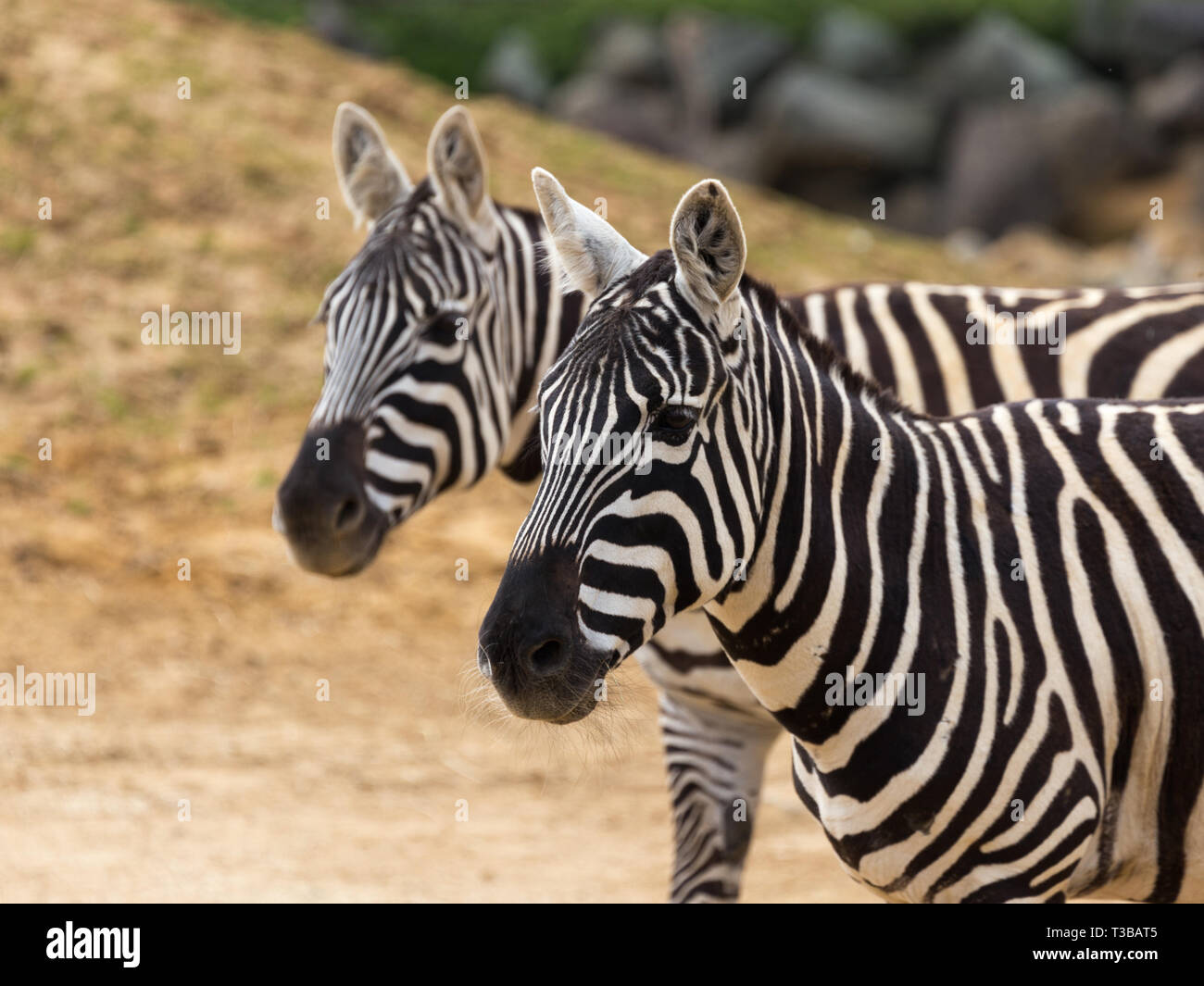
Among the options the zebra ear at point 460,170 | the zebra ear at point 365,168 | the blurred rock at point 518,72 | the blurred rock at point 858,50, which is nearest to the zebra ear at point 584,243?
the zebra ear at point 460,170

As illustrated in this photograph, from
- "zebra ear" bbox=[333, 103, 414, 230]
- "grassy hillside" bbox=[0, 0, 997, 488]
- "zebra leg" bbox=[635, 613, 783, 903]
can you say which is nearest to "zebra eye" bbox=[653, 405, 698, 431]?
"zebra leg" bbox=[635, 613, 783, 903]

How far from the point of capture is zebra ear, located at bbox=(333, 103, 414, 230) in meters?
5.76

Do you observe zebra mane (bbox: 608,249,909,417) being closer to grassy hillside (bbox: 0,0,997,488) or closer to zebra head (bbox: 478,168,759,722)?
zebra head (bbox: 478,168,759,722)

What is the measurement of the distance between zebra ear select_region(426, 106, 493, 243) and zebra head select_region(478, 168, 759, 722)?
7.71 ft

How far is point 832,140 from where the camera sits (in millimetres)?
24859

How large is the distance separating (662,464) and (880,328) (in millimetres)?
2722

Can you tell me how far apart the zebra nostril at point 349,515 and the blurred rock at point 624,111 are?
20835 mm

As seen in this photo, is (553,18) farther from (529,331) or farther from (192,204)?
(529,331)

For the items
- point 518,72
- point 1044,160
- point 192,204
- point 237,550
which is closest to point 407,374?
point 237,550

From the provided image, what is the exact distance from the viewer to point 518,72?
27688mm

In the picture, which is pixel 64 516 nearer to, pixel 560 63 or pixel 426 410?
pixel 426 410

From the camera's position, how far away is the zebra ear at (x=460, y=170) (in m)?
5.42

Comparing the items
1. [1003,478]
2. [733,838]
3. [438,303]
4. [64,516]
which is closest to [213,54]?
[64,516]

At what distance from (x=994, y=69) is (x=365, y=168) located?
74.9 feet
